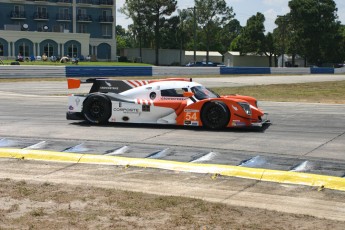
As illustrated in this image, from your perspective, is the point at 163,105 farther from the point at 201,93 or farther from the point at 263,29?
the point at 263,29

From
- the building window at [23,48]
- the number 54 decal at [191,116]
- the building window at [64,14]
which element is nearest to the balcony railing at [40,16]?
the building window at [64,14]

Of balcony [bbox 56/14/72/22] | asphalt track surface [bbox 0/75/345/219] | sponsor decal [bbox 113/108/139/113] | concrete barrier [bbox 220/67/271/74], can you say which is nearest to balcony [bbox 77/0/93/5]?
balcony [bbox 56/14/72/22]

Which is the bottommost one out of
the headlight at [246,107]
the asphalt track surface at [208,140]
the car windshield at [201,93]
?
the asphalt track surface at [208,140]

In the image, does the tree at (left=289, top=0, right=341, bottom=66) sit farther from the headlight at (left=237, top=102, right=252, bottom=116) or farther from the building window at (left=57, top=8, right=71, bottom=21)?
the headlight at (left=237, top=102, right=252, bottom=116)

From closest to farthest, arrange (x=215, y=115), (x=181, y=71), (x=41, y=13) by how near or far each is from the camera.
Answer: (x=215, y=115), (x=181, y=71), (x=41, y=13)

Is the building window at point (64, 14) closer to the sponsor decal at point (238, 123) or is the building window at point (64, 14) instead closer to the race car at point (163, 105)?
the race car at point (163, 105)

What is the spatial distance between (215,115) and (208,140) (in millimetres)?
1486

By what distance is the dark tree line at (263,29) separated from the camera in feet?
273

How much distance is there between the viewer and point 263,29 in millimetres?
90812

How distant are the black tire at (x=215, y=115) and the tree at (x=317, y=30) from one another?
74.1 metres

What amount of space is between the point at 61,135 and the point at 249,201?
6.27 m

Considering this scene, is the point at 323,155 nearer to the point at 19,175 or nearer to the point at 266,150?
the point at 266,150

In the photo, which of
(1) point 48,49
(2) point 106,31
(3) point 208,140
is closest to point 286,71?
(1) point 48,49

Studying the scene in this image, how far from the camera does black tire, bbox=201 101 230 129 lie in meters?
12.2
